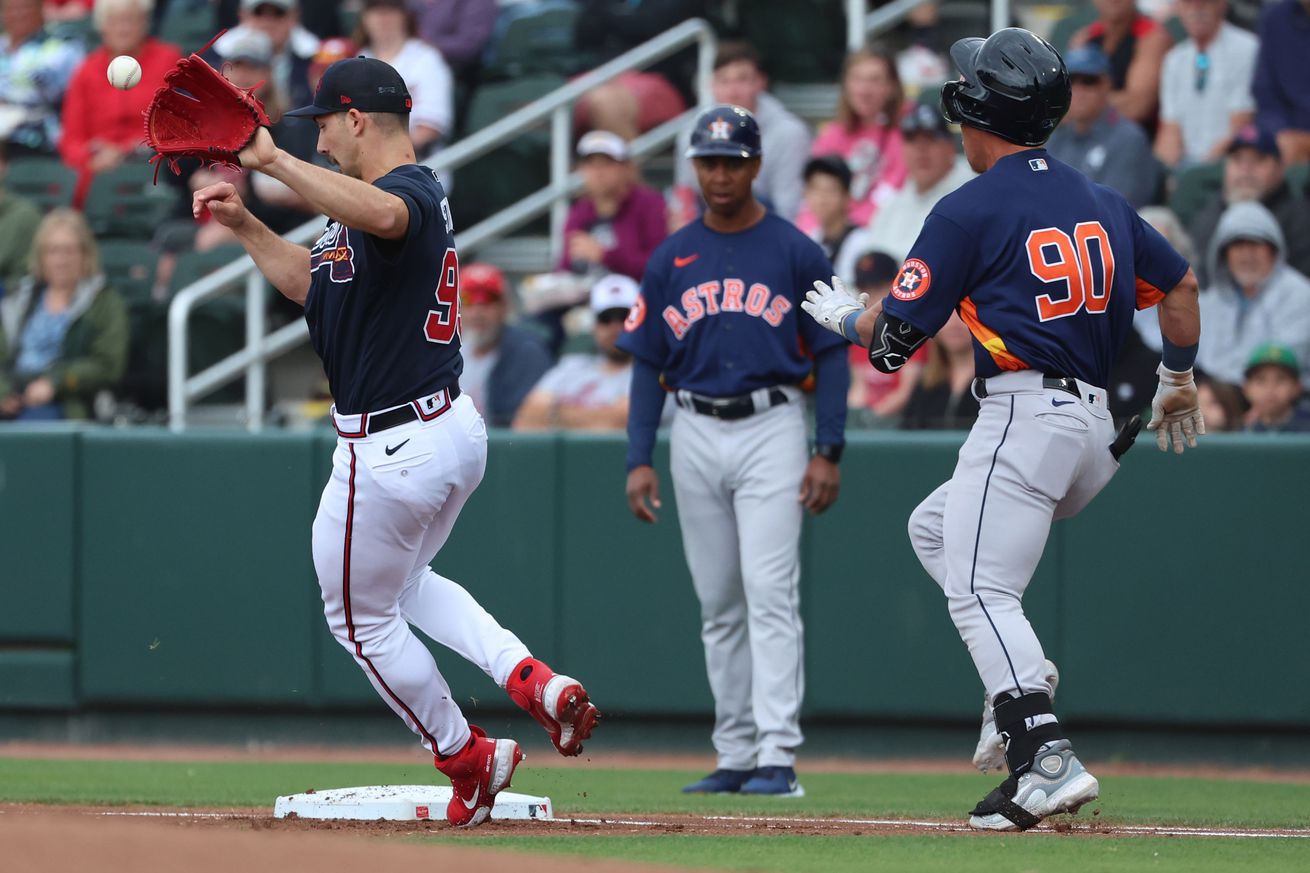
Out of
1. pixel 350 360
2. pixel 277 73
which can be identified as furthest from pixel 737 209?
pixel 277 73

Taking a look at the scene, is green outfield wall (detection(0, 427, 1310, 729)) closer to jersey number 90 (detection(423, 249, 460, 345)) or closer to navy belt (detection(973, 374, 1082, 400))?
navy belt (detection(973, 374, 1082, 400))

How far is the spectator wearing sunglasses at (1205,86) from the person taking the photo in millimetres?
9930

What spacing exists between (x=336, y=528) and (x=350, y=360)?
458mm

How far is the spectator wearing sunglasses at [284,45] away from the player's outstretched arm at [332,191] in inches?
282

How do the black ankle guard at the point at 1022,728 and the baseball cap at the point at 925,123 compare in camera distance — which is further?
the baseball cap at the point at 925,123

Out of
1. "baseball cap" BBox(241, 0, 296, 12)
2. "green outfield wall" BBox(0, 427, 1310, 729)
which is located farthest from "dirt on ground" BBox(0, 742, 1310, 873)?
"baseball cap" BBox(241, 0, 296, 12)

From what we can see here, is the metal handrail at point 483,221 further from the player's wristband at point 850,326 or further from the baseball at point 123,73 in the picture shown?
the player's wristband at point 850,326

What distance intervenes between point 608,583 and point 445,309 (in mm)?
3412

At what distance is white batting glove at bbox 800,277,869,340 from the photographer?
535 centimetres

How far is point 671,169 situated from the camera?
458 inches

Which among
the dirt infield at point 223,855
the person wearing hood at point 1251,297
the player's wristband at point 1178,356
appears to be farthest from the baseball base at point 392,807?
the person wearing hood at point 1251,297

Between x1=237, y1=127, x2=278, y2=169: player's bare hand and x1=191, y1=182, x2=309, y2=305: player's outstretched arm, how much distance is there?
27cm

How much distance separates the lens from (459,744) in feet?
17.2

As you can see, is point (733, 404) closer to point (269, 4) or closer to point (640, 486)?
point (640, 486)
